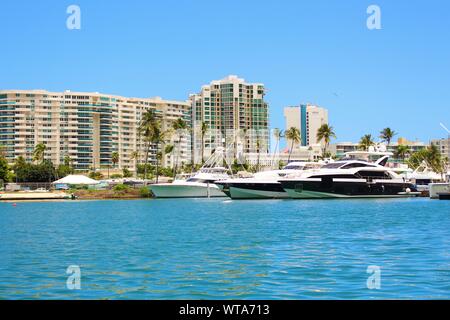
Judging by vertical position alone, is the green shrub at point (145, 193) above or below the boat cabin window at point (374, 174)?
below

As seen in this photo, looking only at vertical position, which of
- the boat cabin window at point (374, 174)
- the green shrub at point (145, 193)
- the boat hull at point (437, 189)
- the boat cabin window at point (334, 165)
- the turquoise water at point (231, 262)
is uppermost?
the boat cabin window at point (334, 165)

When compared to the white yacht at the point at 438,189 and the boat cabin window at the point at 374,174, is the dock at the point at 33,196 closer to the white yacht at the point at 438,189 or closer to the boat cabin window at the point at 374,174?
the boat cabin window at the point at 374,174

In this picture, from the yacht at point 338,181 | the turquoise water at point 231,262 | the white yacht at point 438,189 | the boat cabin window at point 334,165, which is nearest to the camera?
the turquoise water at point 231,262

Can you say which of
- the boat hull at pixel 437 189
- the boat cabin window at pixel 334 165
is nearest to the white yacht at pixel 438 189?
the boat hull at pixel 437 189

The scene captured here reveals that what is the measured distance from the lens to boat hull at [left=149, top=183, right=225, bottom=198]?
12025 centimetres

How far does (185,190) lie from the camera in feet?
396

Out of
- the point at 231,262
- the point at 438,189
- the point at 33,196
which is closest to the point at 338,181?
the point at 438,189

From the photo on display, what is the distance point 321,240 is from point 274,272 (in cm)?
1218

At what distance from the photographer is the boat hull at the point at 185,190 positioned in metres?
120

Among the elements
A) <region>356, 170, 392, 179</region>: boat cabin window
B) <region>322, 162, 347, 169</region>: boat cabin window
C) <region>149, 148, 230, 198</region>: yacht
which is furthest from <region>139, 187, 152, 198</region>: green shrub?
<region>356, 170, 392, 179</region>: boat cabin window
